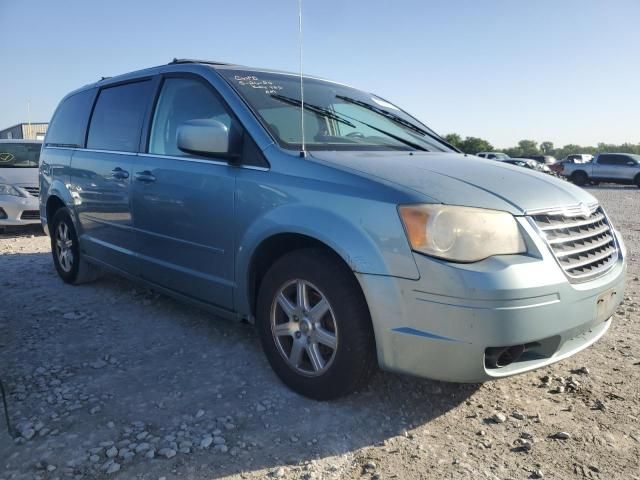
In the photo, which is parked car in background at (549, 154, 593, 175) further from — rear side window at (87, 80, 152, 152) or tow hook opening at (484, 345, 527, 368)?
tow hook opening at (484, 345, 527, 368)

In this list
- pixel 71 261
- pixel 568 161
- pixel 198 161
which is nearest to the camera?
pixel 198 161

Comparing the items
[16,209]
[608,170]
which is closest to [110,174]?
[16,209]

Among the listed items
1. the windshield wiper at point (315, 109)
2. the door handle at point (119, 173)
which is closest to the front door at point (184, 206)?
the door handle at point (119, 173)

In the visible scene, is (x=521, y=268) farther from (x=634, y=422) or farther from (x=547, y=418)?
(x=634, y=422)

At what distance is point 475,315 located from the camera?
7.16 feet

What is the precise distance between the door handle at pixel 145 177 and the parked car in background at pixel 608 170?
85.7 ft

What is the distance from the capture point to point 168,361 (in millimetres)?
3271

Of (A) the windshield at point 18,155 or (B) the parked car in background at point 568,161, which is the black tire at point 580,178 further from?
(A) the windshield at point 18,155

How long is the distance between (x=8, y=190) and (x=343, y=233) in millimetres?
7372

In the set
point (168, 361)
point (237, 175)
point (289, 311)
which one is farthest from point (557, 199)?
point (168, 361)

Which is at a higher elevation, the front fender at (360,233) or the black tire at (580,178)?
the front fender at (360,233)

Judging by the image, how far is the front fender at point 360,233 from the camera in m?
2.30

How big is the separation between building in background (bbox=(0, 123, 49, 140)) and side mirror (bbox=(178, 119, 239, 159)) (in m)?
39.4

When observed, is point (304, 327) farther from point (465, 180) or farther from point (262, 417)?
point (465, 180)
